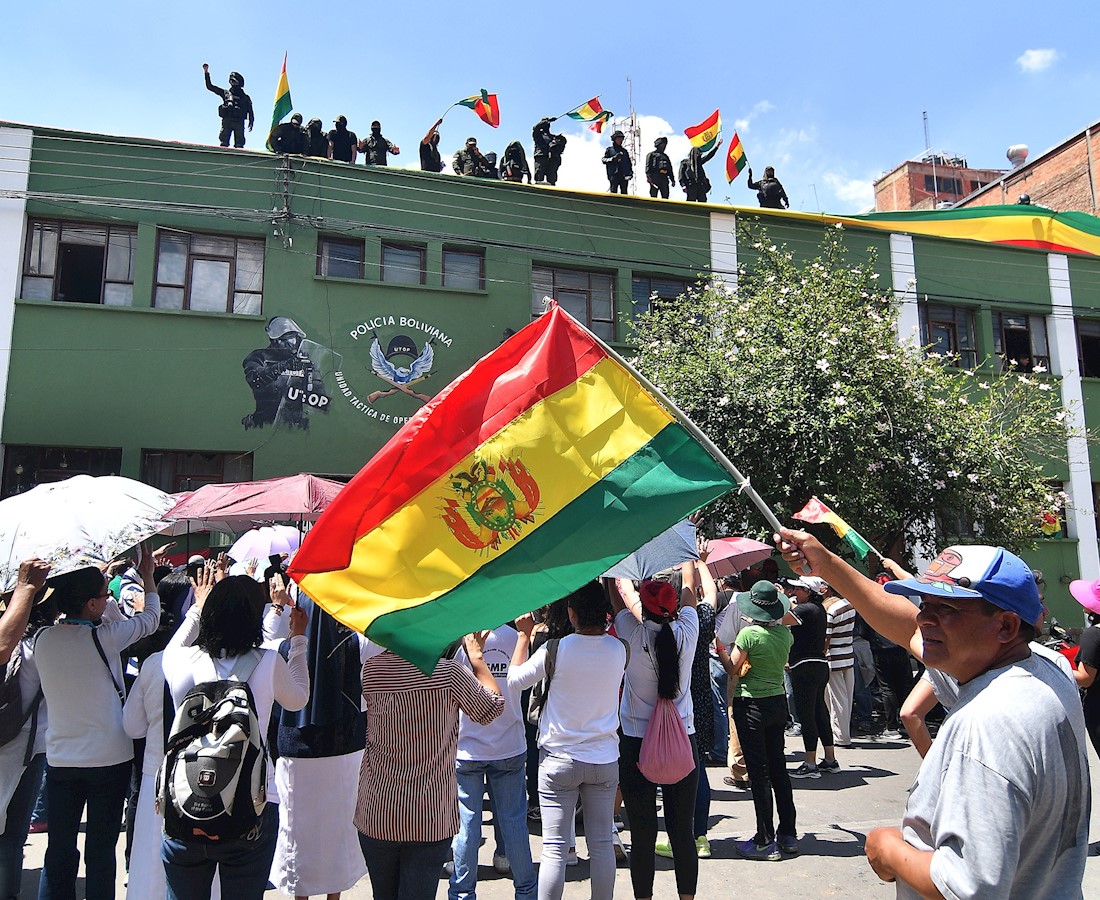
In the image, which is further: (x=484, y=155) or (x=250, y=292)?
(x=484, y=155)

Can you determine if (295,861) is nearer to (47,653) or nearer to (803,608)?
(47,653)

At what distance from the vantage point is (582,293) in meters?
18.0

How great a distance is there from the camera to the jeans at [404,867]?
151 inches

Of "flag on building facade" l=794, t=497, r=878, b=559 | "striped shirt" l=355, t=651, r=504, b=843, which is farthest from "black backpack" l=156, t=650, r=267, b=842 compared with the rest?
"flag on building facade" l=794, t=497, r=878, b=559

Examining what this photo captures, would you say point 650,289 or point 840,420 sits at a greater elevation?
point 650,289

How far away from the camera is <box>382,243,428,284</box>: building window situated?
16.8m

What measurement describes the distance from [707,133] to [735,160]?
97 cm

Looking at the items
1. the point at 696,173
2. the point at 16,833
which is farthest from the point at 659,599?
the point at 696,173

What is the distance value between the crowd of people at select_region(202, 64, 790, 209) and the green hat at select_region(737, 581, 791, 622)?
521 inches

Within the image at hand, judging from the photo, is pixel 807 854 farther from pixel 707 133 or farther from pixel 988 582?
pixel 707 133

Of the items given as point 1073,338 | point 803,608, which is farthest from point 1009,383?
point 803,608

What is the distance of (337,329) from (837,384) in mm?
8791

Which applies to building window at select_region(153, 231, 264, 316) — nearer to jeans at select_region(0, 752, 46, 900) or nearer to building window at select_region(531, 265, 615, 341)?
building window at select_region(531, 265, 615, 341)

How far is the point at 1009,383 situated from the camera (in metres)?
19.7
